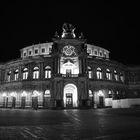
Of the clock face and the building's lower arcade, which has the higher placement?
the clock face

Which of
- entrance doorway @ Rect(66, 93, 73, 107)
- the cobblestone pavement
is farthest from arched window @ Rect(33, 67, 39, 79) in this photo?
the cobblestone pavement

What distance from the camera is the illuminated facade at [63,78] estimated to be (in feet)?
154

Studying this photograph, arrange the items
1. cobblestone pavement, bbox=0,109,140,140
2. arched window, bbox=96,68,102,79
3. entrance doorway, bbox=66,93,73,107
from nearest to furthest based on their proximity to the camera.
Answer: cobblestone pavement, bbox=0,109,140,140 → entrance doorway, bbox=66,93,73,107 → arched window, bbox=96,68,102,79

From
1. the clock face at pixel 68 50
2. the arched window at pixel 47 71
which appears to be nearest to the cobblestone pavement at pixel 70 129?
the clock face at pixel 68 50

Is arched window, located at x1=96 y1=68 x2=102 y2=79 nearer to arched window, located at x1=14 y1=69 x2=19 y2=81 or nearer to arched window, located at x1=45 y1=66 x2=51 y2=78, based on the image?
arched window, located at x1=45 y1=66 x2=51 y2=78

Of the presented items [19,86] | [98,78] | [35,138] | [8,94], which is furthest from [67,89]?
[35,138]

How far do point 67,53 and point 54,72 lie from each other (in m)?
7.04

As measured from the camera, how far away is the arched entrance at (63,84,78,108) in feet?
158

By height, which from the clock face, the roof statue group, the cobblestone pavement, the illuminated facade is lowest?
the cobblestone pavement

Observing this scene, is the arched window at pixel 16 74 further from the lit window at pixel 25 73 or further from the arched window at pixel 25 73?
the lit window at pixel 25 73

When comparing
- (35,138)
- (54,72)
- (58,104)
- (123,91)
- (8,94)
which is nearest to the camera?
(35,138)

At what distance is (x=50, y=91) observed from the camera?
4853cm

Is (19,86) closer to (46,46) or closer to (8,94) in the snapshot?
(8,94)

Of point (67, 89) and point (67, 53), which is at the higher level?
point (67, 53)
